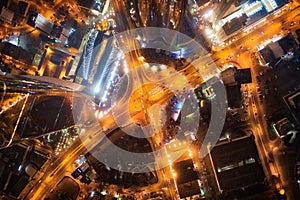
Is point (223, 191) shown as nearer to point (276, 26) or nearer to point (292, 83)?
point (292, 83)

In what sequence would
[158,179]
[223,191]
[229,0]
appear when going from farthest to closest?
[229,0], [158,179], [223,191]

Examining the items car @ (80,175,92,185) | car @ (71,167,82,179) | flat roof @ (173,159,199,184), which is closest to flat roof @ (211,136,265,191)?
flat roof @ (173,159,199,184)

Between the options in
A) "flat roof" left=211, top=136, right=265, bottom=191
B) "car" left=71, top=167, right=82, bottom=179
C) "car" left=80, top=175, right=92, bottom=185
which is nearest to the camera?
"flat roof" left=211, top=136, right=265, bottom=191

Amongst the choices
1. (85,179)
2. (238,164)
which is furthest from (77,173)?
(238,164)

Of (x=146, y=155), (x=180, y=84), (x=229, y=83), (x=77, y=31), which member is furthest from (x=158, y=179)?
(x=77, y=31)

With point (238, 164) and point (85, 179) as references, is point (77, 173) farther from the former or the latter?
point (238, 164)

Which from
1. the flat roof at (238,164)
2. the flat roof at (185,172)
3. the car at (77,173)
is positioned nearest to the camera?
the flat roof at (238,164)

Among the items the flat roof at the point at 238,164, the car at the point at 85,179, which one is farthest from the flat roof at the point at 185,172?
the car at the point at 85,179

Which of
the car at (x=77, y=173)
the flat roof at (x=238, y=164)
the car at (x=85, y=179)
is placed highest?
the car at (x=77, y=173)

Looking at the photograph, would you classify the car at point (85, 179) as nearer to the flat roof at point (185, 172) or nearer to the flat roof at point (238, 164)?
the flat roof at point (185, 172)

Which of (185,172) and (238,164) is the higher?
(185,172)

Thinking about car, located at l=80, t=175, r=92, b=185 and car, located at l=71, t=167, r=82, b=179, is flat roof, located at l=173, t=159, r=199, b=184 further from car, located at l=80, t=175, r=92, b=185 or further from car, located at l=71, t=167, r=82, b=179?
car, located at l=71, t=167, r=82, b=179
